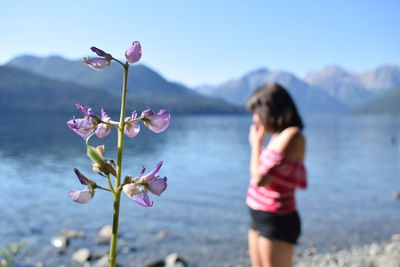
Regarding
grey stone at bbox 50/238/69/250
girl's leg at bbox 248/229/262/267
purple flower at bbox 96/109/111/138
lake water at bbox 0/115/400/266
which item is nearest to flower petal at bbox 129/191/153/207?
purple flower at bbox 96/109/111/138

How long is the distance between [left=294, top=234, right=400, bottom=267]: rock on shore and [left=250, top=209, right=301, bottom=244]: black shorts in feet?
27.8

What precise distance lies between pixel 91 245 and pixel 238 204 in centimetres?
959

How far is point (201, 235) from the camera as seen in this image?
16094 mm

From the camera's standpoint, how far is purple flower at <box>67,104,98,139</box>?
1.07 m

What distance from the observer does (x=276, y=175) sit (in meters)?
4.23

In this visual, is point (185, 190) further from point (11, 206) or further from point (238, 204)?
point (11, 206)

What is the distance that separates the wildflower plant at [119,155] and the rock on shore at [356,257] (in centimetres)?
1210

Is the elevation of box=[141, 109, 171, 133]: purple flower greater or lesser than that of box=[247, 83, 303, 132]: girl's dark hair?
lesser

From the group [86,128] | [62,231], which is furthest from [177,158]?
[86,128]

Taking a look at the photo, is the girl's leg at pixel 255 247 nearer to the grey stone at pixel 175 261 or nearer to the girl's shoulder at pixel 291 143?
the girl's shoulder at pixel 291 143

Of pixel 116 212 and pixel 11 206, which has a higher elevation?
pixel 116 212

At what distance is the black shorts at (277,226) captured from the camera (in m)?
4.33

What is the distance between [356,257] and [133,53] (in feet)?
47.4

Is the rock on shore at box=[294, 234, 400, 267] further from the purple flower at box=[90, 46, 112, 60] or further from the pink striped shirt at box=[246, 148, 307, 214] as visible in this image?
the purple flower at box=[90, 46, 112, 60]
